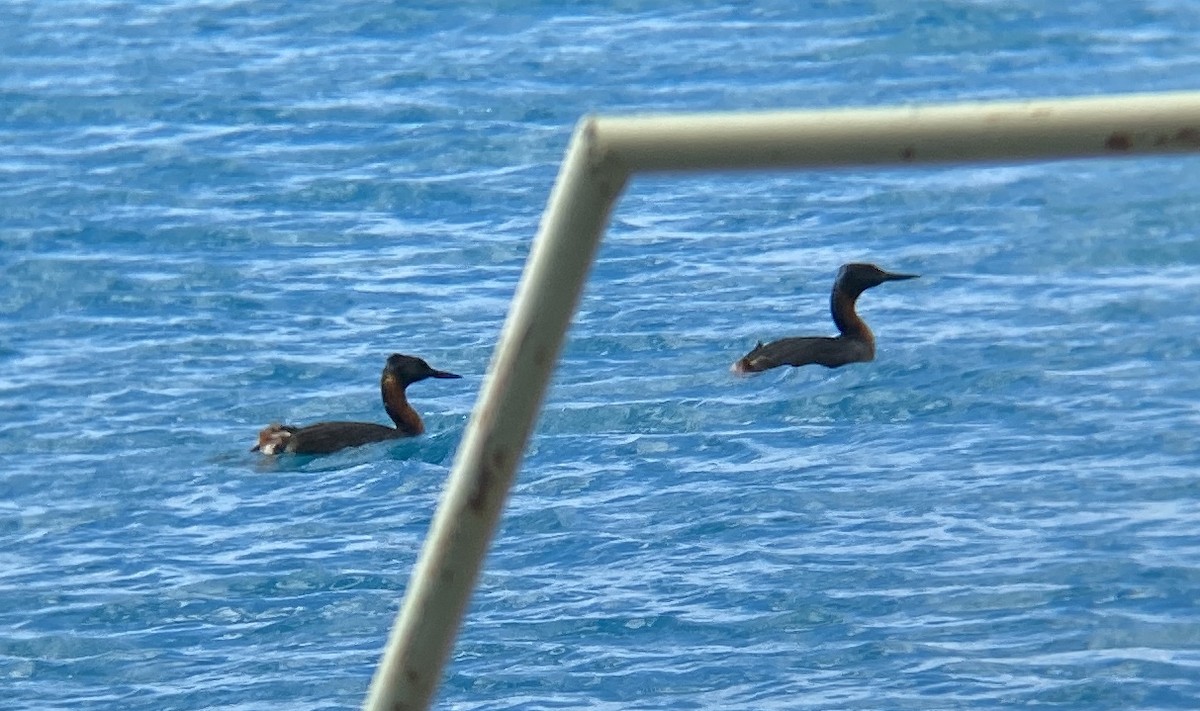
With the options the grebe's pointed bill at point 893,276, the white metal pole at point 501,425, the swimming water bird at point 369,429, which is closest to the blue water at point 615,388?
the swimming water bird at point 369,429

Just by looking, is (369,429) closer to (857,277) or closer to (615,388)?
(615,388)

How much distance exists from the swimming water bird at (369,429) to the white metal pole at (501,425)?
7.44 meters

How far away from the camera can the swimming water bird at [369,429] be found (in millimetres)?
8828

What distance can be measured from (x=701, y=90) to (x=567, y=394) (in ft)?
22.9

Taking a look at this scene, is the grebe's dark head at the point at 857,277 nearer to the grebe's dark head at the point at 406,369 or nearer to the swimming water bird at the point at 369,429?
the swimming water bird at the point at 369,429

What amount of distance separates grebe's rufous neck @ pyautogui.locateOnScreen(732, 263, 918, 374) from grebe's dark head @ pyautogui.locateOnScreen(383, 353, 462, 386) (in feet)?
5.09

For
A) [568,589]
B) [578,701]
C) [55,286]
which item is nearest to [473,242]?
[55,286]

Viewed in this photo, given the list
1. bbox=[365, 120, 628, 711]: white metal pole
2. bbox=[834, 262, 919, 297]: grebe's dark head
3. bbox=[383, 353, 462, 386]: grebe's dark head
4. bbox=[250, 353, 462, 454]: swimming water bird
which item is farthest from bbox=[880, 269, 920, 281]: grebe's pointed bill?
bbox=[365, 120, 628, 711]: white metal pole

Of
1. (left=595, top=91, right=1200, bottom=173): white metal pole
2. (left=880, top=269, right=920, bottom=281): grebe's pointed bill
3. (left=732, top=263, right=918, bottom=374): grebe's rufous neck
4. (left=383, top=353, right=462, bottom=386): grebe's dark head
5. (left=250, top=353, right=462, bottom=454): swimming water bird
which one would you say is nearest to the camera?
(left=595, top=91, right=1200, bottom=173): white metal pole

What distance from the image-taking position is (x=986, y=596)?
22.6 ft

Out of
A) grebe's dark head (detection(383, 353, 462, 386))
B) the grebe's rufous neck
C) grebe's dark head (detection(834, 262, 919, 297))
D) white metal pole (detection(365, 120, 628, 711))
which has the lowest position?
the grebe's rufous neck

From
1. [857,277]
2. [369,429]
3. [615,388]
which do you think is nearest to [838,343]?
[857,277]

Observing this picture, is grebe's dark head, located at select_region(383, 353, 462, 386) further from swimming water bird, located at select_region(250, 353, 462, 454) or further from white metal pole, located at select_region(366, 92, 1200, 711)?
white metal pole, located at select_region(366, 92, 1200, 711)

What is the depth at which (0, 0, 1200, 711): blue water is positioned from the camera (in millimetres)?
6664
